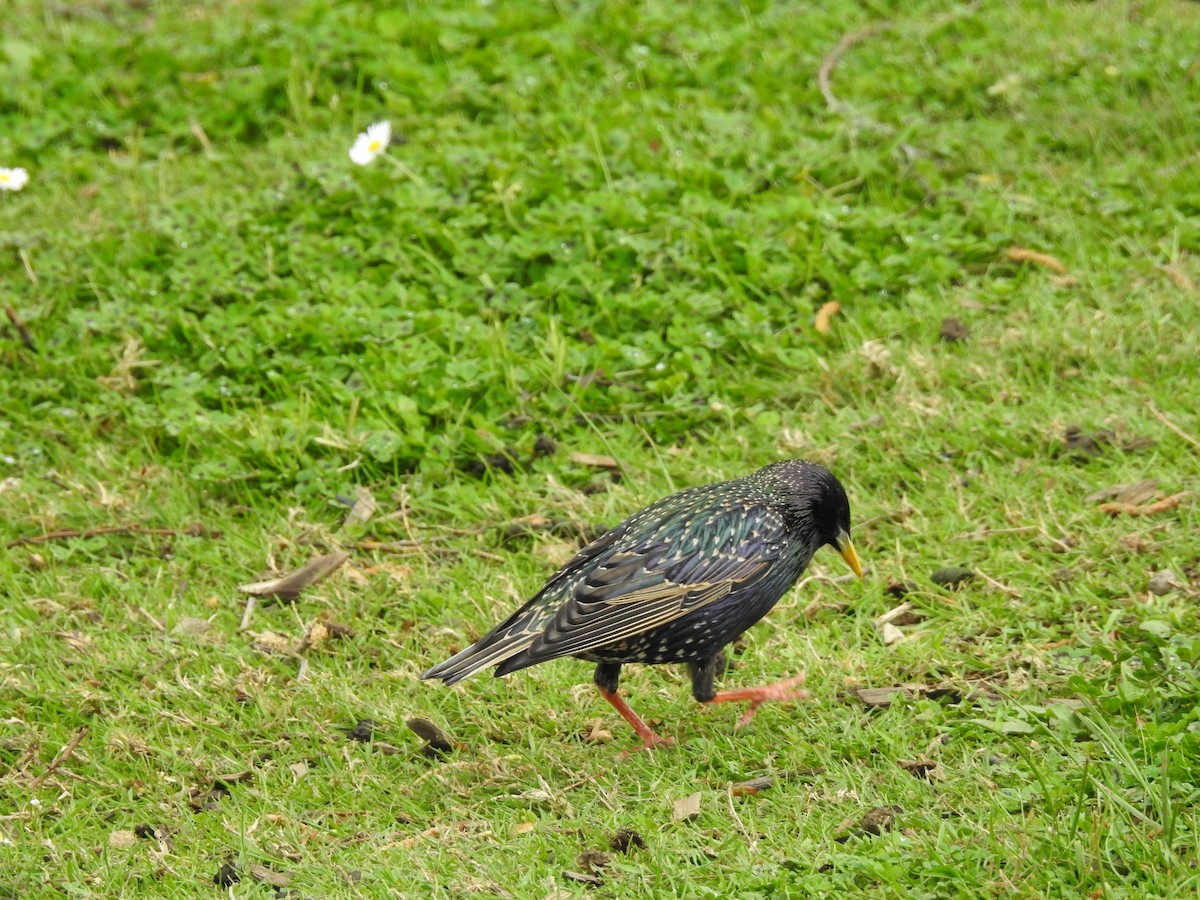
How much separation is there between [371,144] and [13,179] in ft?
5.90

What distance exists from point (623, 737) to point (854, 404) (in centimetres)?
219

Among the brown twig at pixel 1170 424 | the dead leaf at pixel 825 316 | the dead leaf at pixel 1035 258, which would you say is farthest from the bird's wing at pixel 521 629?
the dead leaf at pixel 1035 258

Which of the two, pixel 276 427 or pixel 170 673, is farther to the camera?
pixel 276 427

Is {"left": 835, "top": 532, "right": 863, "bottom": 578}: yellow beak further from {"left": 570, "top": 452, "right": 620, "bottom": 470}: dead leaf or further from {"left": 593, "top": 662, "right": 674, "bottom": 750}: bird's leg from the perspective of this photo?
{"left": 570, "top": 452, "right": 620, "bottom": 470}: dead leaf

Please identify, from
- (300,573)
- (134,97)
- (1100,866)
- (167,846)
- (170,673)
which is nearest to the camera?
(1100,866)

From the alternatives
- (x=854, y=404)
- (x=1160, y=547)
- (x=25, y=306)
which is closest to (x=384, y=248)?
(x=25, y=306)

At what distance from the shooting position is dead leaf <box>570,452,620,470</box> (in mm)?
6195

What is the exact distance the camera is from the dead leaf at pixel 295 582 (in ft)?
18.3

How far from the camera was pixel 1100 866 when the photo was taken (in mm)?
3625

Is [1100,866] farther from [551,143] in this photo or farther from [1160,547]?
[551,143]

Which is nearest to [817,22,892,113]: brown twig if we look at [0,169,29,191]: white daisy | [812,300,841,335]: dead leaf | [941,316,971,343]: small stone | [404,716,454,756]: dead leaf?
[812,300,841,335]: dead leaf

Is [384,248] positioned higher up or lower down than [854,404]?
higher up

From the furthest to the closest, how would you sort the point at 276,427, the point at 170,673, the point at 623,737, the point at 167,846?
the point at 276,427 < the point at 170,673 < the point at 623,737 < the point at 167,846

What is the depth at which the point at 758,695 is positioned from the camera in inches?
187
